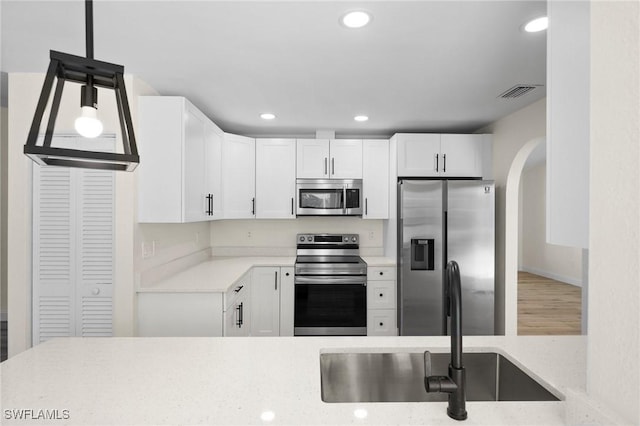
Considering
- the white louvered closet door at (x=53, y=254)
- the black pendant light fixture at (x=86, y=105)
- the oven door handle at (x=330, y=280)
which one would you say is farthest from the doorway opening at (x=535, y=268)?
the white louvered closet door at (x=53, y=254)

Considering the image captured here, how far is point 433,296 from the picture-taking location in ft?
11.1

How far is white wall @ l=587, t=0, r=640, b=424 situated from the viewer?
0.76 metres

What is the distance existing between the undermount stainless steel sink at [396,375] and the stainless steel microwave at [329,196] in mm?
2577

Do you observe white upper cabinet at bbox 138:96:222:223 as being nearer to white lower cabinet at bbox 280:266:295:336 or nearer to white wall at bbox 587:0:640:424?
white lower cabinet at bbox 280:266:295:336

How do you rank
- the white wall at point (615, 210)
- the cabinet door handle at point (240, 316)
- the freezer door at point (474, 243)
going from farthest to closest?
the freezer door at point (474, 243) < the cabinet door handle at point (240, 316) < the white wall at point (615, 210)

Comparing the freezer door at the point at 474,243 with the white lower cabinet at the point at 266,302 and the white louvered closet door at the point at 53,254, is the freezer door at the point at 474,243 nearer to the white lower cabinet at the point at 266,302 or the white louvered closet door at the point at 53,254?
the white lower cabinet at the point at 266,302

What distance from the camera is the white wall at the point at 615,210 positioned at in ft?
2.50

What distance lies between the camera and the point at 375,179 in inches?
157

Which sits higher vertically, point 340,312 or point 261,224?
point 261,224

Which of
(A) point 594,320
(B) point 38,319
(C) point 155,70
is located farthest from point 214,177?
(A) point 594,320

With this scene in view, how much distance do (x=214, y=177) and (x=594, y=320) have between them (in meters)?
3.03

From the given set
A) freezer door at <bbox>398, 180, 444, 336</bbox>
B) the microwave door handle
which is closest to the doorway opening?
freezer door at <bbox>398, 180, 444, 336</bbox>

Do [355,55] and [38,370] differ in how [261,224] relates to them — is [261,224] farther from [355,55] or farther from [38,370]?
[38,370]

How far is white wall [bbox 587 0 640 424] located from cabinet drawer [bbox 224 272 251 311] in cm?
214
